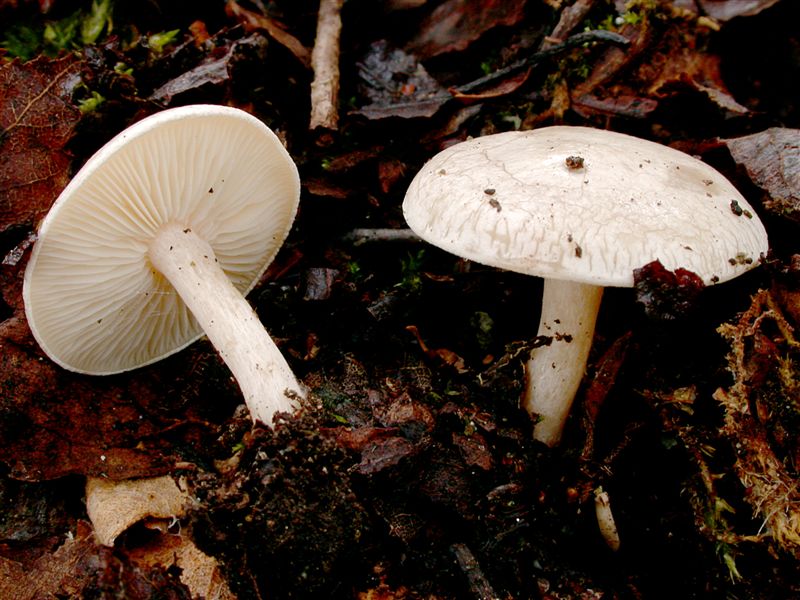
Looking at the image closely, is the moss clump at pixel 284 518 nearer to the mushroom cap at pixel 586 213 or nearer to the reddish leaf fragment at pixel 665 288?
the mushroom cap at pixel 586 213

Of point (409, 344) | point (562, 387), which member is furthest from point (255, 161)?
point (562, 387)

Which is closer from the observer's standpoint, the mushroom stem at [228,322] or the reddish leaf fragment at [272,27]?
the mushroom stem at [228,322]

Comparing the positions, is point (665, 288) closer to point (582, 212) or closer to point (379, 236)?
point (582, 212)

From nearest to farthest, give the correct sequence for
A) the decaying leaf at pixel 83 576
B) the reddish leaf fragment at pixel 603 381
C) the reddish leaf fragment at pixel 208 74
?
the decaying leaf at pixel 83 576, the reddish leaf fragment at pixel 603 381, the reddish leaf fragment at pixel 208 74

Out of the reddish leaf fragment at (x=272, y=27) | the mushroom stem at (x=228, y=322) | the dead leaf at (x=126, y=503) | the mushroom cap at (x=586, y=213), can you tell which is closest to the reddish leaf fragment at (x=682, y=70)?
the mushroom cap at (x=586, y=213)

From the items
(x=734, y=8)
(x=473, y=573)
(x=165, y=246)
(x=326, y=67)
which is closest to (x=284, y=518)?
(x=473, y=573)
